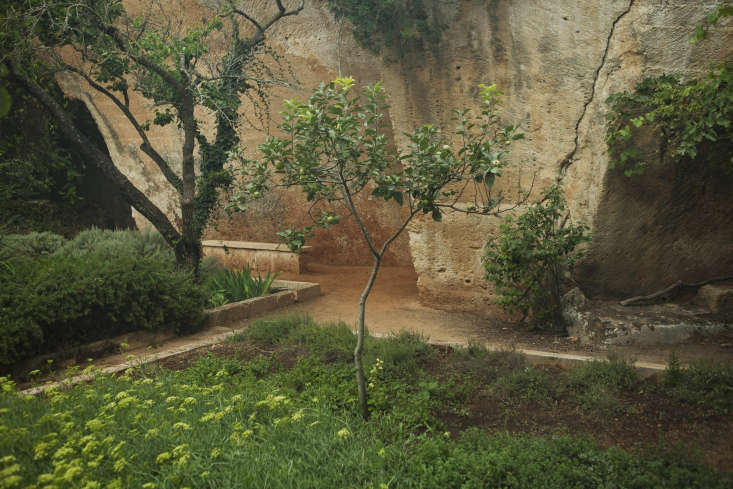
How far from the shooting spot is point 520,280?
610cm

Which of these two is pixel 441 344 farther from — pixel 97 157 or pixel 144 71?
pixel 144 71

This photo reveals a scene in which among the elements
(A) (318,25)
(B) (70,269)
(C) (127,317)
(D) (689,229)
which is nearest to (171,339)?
(C) (127,317)

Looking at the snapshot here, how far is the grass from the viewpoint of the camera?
246 centimetres

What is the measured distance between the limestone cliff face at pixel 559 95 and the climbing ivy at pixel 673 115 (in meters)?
0.18

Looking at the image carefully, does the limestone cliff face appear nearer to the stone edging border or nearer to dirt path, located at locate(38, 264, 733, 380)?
dirt path, located at locate(38, 264, 733, 380)

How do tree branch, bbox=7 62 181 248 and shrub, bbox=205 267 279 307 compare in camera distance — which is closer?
tree branch, bbox=7 62 181 248

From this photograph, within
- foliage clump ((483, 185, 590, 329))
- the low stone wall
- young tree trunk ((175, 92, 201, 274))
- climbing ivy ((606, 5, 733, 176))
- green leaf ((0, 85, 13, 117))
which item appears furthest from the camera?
young tree trunk ((175, 92, 201, 274))

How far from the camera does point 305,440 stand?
111 inches

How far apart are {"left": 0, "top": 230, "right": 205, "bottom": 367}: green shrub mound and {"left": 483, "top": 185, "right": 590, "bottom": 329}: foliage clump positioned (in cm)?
362

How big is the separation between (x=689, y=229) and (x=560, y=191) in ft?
4.90

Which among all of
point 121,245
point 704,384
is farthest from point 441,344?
point 121,245

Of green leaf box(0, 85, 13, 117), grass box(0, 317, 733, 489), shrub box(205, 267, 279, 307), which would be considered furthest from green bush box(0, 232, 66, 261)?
green leaf box(0, 85, 13, 117)

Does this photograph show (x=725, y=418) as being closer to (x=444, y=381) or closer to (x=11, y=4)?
(x=444, y=381)

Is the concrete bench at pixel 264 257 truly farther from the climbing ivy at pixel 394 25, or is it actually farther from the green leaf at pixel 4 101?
the green leaf at pixel 4 101
